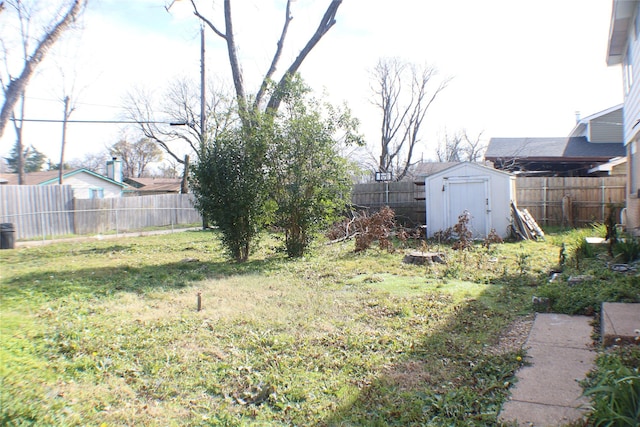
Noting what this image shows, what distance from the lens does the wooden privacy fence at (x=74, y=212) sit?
16.5 m

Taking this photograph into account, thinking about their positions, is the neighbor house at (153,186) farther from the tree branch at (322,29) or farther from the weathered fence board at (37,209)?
the tree branch at (322,29)

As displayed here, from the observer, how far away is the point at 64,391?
11.2ft

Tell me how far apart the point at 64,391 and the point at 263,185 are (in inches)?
276

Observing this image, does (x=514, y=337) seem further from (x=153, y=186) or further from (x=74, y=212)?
(x=153, y=186)

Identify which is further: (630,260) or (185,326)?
(630,260)

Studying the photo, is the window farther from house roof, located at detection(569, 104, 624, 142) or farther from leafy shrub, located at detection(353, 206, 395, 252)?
house roof, located at detection(569, 104, 624, 142)

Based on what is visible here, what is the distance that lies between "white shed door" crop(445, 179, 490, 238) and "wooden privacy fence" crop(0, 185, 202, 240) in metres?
8.23

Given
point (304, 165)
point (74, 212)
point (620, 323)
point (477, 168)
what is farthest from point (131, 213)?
point (620, 323)

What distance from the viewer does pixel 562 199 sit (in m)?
15.8

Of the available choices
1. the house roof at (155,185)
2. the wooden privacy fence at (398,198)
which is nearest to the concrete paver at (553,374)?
the wooden privacy fence at (398,198)

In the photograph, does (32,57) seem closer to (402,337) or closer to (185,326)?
(185,326)

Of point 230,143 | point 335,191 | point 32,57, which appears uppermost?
point 32,57

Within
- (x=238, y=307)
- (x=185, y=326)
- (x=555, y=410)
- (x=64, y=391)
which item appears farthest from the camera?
(x=238, y=307)

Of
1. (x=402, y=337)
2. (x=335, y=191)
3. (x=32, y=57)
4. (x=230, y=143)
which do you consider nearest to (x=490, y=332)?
(x=402, y=337)
